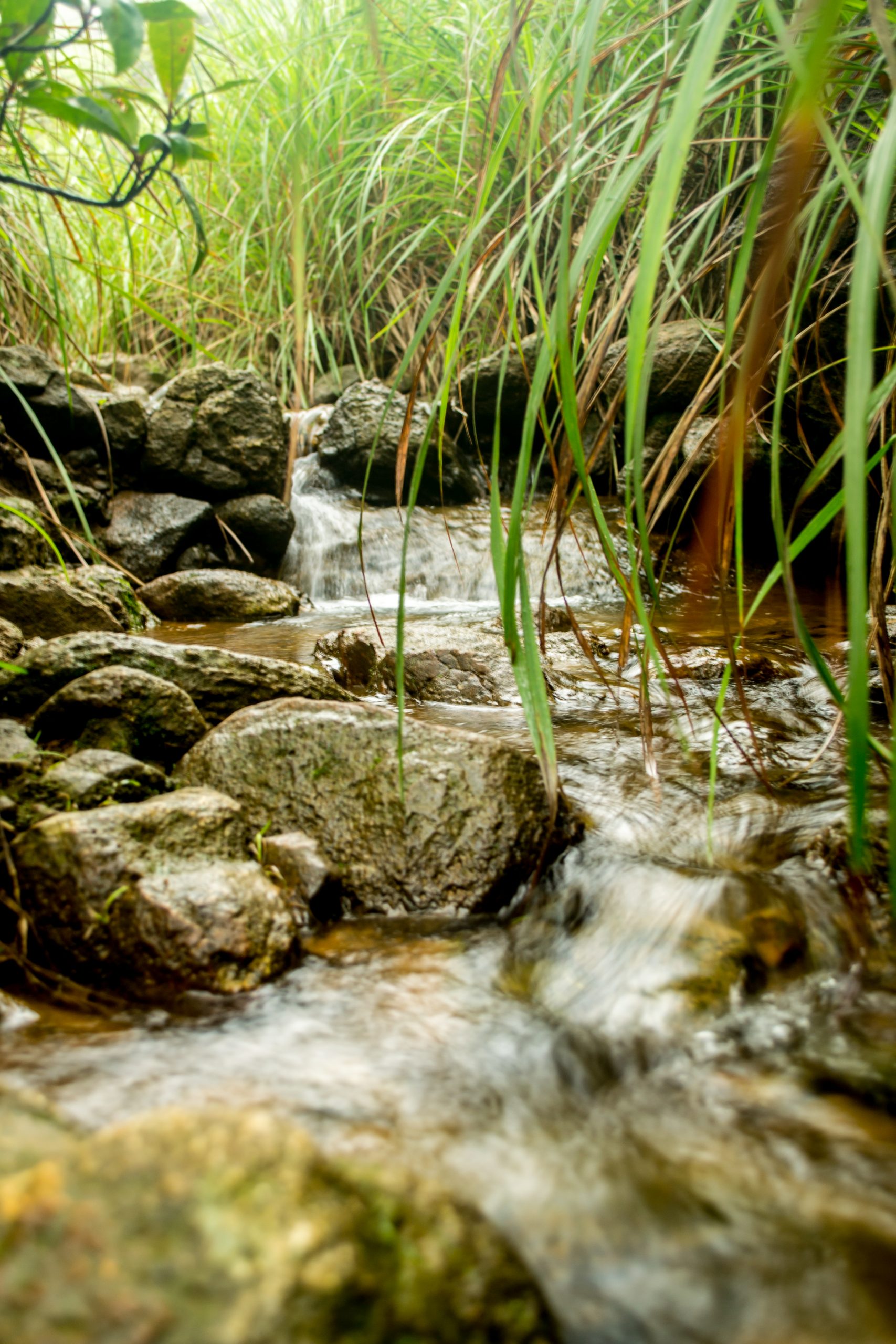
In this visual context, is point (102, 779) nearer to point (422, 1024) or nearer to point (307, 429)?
point (422, 1024)

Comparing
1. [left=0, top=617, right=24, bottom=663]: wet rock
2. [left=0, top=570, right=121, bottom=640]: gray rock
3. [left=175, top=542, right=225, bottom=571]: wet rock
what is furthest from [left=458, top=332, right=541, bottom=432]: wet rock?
[left=0, top=617, right=24, bottom=663]: wet rock

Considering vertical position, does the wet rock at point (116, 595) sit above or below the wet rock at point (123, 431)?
below

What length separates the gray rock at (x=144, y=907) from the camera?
1.33 meters

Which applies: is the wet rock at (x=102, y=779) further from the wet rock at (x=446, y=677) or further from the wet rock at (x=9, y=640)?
the wet rock at (x=446, y=677)

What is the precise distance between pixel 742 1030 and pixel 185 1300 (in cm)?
88

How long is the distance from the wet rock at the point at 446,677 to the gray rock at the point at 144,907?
1.61 metres

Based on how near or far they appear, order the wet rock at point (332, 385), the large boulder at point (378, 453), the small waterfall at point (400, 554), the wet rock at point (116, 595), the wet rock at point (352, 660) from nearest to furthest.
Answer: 1. the wet rock at point (352, 660)
2. the wet rock at point (116, 595)
3. the small waterfall at point (400, 554)
4. the large boulder at point (378, 453)
5. the wet rock at point (332, 385)

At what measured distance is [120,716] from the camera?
1984 millimetres

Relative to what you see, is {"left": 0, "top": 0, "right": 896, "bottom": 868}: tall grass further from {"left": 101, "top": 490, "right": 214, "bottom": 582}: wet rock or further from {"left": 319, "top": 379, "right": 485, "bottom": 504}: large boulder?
A: {"left": 101, "top": 490, "right": 214, "bottom": 582}: wet rock

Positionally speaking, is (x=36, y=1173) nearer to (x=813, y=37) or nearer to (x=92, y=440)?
(x=813, y=37)

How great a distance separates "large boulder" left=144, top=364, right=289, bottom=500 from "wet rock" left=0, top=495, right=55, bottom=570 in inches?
62.5

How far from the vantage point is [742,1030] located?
119 centimetres

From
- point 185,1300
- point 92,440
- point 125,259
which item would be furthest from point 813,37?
point 125,259

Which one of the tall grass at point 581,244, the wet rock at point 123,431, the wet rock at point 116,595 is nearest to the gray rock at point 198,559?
the wet rock at point 123,431
